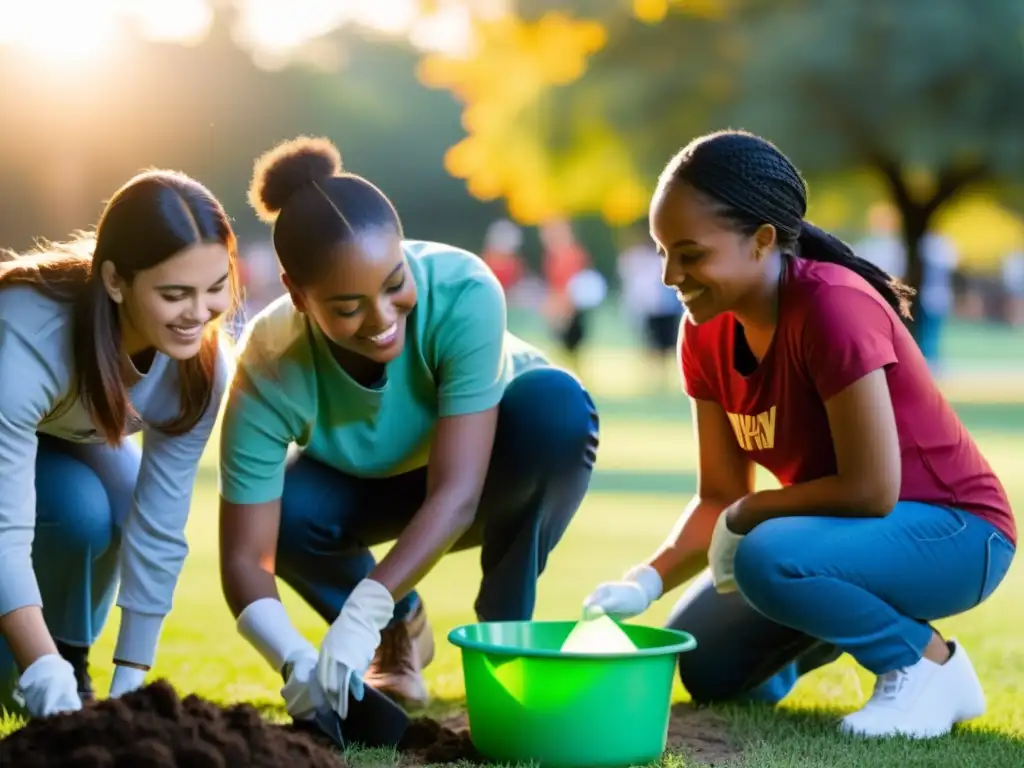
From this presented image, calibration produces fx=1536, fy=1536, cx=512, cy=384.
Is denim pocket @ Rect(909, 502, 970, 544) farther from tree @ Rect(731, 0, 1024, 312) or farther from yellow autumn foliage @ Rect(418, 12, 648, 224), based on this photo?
yellow autumn foliage @ Rect(418, 12, 648, 224)

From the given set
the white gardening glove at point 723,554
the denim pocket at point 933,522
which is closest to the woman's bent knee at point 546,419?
the white gardening glove at point 723,554

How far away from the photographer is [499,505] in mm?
3512

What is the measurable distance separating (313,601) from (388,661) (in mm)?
243

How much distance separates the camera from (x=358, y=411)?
3373 millimetres

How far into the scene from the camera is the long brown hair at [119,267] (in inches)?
117

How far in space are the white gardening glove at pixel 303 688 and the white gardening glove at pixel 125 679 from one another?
1.13 ft

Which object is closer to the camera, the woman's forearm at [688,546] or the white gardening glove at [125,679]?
the white gardening glove at [125,679]

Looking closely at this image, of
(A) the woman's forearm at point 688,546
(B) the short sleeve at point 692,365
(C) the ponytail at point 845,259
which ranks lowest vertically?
(A) the woman's forearm at point 688,546

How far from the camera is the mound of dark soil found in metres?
2.32

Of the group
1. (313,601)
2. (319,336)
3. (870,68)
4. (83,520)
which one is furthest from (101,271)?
(870,68)

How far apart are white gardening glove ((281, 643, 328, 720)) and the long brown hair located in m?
0.56

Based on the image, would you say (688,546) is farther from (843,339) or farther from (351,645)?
(351,645)

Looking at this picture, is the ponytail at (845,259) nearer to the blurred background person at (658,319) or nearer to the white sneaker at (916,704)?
the white sneaker at (916,704)

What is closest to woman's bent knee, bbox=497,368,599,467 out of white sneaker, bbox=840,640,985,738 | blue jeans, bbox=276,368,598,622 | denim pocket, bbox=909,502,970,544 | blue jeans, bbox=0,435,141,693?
blue jeans, bbox=276,368,598,622
